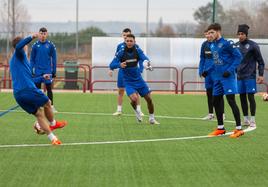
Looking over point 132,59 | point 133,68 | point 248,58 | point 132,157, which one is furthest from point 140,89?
point 132,157

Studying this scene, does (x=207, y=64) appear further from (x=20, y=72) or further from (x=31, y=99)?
(x=20, y=72)

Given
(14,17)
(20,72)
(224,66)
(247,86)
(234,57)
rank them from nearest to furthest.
Answer: (20,72), (234,57), (224,66), (247,86), (14,17)

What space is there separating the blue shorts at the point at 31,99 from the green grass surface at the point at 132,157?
2.26 ft

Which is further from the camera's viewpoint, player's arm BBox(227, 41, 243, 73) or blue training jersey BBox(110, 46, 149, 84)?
blue training jersey BBox(110, 46, 149, 84)

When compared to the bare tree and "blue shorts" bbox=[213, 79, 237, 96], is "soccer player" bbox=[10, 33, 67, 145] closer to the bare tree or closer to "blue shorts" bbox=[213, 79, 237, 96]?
"blue shorts" bbox=[213, 79, 237, 96]

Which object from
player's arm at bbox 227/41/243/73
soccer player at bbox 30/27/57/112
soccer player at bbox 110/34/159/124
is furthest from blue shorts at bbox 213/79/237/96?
soccer player at bbox 30/27/57/112

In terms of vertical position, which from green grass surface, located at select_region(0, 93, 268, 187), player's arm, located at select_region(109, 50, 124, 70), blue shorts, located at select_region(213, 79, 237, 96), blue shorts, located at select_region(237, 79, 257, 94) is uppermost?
player's arm, located at select_region(109, 50, 124, 70)

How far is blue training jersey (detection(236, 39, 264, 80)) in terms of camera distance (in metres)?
15.5

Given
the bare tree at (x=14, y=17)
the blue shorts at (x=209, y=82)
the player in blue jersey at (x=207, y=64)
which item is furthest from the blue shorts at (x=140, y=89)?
the bare tree at (x=14, y=17)

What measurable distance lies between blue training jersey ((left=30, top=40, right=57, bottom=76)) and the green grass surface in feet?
6.29

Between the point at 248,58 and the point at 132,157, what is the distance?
5701mm

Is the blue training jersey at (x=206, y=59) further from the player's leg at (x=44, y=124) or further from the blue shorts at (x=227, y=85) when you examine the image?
the player's leg at (x=44, y=124)

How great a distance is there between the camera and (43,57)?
728 inches

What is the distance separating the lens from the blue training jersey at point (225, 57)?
13.5 meters
